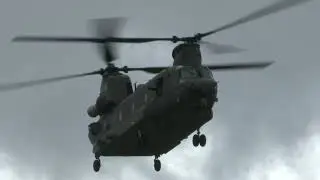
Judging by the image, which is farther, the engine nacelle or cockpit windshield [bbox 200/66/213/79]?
the engine nacelle

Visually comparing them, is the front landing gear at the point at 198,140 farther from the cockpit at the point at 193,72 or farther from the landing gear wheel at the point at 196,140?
the cockpit at the point at 193,72

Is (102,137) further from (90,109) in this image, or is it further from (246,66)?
(246,66)

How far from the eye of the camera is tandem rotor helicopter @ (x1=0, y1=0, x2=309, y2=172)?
65312 millimetres

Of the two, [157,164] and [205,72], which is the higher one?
[205,72]

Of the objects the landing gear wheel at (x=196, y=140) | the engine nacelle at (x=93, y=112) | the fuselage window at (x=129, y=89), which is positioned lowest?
the landing gear wheel at (x=196, y=140)

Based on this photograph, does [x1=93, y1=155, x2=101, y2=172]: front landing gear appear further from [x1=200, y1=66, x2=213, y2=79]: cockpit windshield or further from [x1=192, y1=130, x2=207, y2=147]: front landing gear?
[x1=200, y1=66, x2=213, y2=79]: cockpit windshield

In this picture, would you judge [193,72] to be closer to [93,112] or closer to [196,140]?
[196,140]

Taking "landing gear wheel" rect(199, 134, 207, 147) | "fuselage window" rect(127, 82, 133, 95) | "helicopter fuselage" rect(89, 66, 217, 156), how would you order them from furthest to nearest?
1. "fuselage window" rect(127, 82, 133, 95)
2. "landing gear wheel" rect(199, 134, 207, 147)
3. "helicopter fuselage" rect(89, 66, 217, 156)

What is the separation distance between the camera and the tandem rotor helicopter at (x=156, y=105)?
214ft

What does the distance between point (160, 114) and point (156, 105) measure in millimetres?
701

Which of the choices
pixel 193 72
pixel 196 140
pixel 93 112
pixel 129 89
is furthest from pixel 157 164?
pixel 193 72

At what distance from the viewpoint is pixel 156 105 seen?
67.1 m

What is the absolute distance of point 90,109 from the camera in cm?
7594

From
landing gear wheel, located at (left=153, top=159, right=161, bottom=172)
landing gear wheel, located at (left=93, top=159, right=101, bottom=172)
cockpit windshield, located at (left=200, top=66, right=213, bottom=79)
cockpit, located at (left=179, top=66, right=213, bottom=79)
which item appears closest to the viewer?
cockpit, located at (left=179, top=66, right=213, bottom=79)
